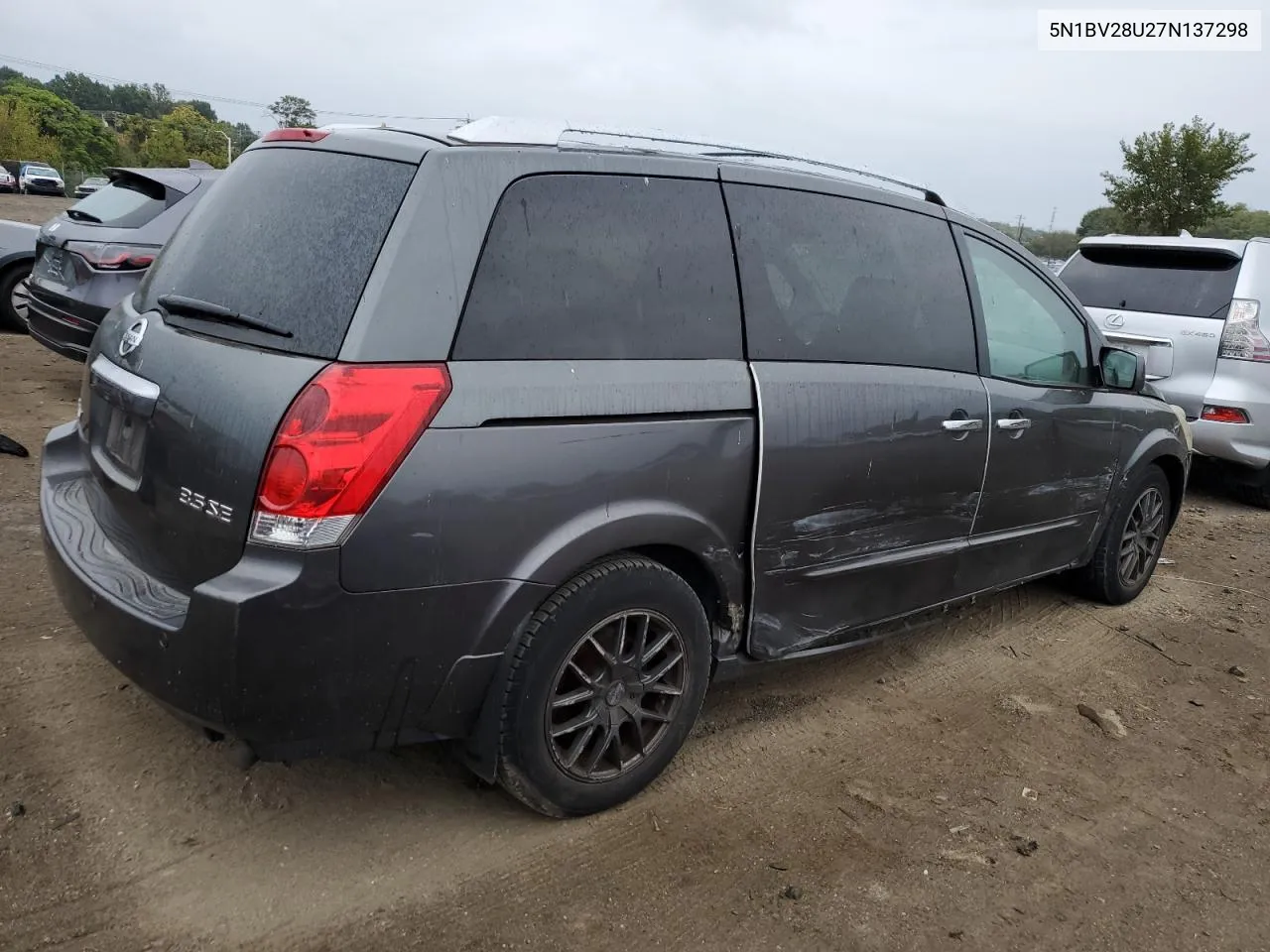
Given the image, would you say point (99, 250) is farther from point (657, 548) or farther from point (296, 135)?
point (657, 548)

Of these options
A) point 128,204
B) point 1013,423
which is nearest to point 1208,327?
point 1013,423

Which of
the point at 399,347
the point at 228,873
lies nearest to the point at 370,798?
the point at 228,873

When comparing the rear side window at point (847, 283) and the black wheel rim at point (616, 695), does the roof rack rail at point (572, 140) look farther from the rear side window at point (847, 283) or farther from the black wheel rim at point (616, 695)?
the black wheel rim at point (616, 695)

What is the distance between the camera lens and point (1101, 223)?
98.9ft

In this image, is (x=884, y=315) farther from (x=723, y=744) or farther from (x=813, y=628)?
(x=723, y=744)

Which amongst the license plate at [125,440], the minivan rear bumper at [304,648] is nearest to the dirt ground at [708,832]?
the minivan rear bumper at [304,648]

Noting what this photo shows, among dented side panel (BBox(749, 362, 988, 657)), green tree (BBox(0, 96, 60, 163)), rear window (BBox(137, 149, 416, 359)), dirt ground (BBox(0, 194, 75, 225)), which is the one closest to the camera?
rear window (BBox(137, 149, 416, 359))

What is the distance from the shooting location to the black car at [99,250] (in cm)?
659

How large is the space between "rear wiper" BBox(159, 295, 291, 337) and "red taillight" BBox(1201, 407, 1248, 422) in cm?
654

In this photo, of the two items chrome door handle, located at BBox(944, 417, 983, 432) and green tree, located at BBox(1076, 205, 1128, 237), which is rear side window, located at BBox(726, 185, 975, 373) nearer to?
chrome door handle, located at BBox(944, 417, 983, 432)

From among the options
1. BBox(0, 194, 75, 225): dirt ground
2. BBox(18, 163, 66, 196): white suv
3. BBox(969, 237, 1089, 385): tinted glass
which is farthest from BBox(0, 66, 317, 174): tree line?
BBox(969, 237, 1089, 385): tinted glass

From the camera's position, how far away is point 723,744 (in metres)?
3.35

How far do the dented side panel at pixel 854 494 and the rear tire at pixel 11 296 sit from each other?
8.34 meters

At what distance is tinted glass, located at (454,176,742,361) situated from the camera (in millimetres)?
2521
